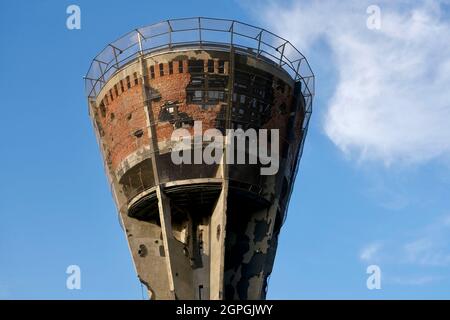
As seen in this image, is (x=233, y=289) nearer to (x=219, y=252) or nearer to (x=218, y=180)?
(x=219, y=252)

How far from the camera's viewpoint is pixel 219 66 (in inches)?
1303

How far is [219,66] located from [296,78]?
147 inches

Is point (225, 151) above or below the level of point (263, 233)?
above

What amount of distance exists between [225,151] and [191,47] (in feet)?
14.2
